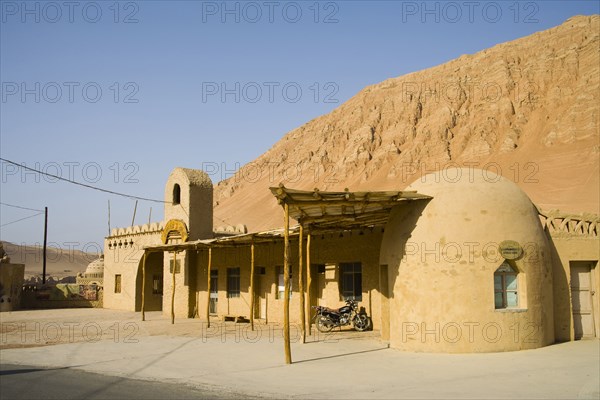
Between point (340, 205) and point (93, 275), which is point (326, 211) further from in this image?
point (93, 275)

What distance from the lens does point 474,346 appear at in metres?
13.2

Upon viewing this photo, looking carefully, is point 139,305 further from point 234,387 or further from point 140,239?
point 234,387

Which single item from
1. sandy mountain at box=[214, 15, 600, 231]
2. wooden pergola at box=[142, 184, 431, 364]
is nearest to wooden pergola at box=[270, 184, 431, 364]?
wooden pergola at box=[142, 184, 431, 364]

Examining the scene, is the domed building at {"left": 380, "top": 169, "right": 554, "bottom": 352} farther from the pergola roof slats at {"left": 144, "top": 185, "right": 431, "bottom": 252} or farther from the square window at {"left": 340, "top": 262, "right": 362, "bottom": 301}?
the square window at {"left": 340, "top": 262, "right": 362, "bottom": 301}

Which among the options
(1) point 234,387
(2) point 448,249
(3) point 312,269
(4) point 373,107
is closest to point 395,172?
(4) point 373,107

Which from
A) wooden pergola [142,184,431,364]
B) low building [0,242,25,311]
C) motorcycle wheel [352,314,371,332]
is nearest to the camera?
wooden pergola [142,184,431,364]

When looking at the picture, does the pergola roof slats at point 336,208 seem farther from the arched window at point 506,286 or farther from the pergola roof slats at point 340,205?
the arched window at point 506,286

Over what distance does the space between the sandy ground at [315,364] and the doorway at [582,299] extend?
0.62m

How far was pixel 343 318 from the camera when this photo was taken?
18.3 m

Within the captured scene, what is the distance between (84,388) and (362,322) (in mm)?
10225

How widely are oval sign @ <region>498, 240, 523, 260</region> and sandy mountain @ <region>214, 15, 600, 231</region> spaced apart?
35285 millimetres

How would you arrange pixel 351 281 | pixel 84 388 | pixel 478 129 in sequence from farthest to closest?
pixel 478 129
pixel 351 281
pixel 84 388

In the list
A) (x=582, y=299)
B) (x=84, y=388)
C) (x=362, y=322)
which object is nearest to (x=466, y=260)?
(x=582, y=299)

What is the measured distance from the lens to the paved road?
903 cm
